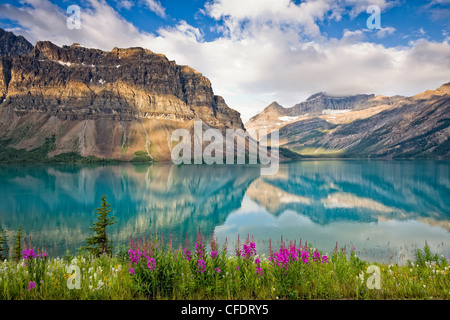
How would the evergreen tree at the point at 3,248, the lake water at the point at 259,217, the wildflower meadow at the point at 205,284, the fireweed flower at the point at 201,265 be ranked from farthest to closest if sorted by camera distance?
the lake water at the point at 259,217 → the evergreen tree at the point at 3,248 → the fireweed flower at the point at 201,265 → the wildflower meadow at the point at 205,284

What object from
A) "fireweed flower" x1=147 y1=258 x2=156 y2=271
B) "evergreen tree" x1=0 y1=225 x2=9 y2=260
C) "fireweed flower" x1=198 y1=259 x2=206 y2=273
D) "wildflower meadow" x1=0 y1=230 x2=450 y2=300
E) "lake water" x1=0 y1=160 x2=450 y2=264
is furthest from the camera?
"lake water" x1=0 y1=160 x2=450 y2=264

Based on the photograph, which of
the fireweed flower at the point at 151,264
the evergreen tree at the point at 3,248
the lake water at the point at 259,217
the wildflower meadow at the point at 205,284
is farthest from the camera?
the lake water at the point at 259,217

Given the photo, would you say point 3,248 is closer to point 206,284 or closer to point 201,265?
point 201,265

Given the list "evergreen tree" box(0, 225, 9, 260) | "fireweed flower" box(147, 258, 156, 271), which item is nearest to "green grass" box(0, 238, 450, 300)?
"fireweed flower" box(147, 258, 156, 271)

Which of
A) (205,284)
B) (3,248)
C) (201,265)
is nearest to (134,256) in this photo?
(201,265)

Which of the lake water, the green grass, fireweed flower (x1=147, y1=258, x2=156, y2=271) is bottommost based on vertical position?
the lake water

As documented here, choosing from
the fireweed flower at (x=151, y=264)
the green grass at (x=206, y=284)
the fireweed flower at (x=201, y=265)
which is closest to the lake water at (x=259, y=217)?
the green grass at (x=206, y=284)

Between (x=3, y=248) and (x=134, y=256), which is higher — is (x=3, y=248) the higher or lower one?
the lower one

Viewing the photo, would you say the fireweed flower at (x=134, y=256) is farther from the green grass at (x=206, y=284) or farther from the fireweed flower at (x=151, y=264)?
the fireweed flower at (x=151, y=264)

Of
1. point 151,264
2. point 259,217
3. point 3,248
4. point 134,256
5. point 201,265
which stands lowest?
point 259,217

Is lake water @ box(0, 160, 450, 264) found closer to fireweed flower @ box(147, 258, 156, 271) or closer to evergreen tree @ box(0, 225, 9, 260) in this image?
evergreen tree @ box(0, 225, 9, 260)

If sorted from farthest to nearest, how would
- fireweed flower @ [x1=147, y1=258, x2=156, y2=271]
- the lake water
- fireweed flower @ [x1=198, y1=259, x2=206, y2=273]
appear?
the lake water
fireweed flower @ [x1=198, y1=259, x2=206, y2=273]
fireweed flower @ [x1=147, y1=258, x2=156, y2=271]

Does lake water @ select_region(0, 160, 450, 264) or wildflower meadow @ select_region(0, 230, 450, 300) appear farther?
lake water @ select_region(0, 160, 450, 264)
